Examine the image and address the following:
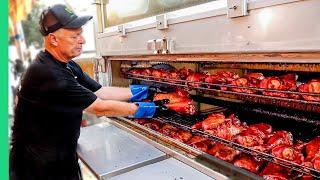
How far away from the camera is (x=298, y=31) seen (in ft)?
3.70

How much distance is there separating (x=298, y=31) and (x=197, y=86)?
0.99 meters

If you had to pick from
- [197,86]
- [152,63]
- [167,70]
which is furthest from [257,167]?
[152,63]

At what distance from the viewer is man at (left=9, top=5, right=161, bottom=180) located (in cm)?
200

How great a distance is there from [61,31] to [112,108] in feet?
2.20

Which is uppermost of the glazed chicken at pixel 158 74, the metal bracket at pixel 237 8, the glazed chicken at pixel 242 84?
the metal bracket at pixel 237 8

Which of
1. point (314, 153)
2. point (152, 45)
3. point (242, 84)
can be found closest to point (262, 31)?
point (242, 84)

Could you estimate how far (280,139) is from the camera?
1.71 meters

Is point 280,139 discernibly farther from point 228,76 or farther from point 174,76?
point 174,76

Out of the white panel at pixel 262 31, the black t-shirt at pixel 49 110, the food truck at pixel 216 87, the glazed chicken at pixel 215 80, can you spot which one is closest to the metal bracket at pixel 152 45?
the food truck at pixel 216 87

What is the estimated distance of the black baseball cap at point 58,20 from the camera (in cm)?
207

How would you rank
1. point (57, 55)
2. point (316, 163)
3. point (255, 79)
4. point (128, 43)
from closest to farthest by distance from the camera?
point (316, 163) < point (255, 79) < point (57, 55) < point (128, 43)

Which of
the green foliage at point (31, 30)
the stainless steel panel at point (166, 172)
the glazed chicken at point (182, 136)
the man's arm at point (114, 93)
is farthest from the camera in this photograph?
the green foliage at point (31, 30)

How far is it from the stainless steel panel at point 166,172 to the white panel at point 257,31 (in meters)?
0.75

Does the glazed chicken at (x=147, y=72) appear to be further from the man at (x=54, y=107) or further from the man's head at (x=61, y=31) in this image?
the man's head at (x=61, y=31)
